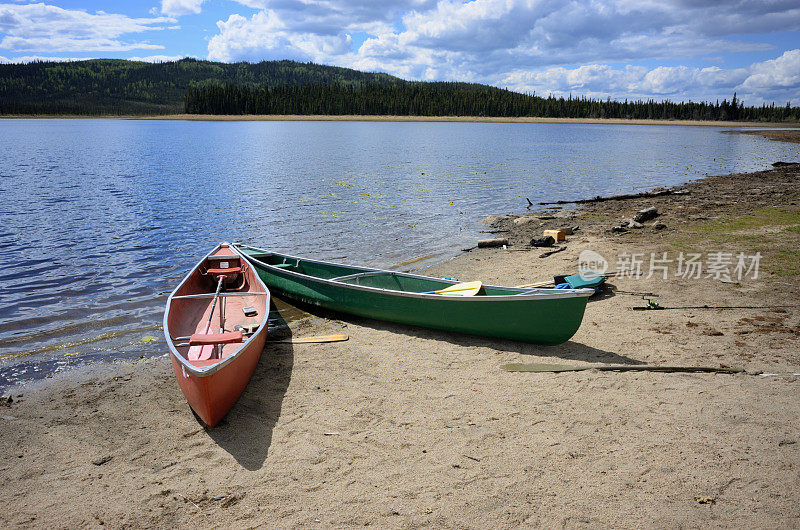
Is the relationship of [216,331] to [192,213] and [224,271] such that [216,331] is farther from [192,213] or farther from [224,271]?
[192,213]

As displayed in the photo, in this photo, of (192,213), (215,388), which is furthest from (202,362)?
(192,213)

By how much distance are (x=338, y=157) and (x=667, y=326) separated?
39027 millimetres

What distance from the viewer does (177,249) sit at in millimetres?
15391

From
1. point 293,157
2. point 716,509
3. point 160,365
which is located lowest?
point 160,365

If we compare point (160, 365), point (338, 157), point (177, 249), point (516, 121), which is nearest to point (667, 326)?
point (160, 365)

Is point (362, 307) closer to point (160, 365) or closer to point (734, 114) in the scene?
point (160, 365)

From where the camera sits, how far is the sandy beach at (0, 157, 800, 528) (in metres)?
4.55

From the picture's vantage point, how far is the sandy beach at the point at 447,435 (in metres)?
4.55

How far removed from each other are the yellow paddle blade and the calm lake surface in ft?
16.5

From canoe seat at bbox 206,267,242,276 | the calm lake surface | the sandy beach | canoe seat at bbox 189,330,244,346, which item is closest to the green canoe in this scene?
the sandy beach

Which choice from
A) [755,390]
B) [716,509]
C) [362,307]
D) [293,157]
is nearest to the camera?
[716,509]

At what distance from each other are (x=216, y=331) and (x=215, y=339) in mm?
1224

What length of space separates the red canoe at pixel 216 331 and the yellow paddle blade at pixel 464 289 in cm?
330

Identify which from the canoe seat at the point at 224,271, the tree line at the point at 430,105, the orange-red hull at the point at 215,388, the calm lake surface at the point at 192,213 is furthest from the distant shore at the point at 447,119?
the orange-red hull at the point at 215,388
